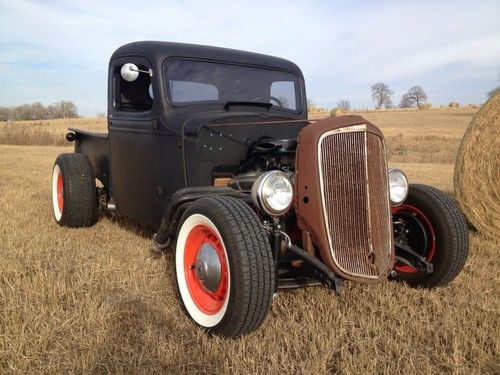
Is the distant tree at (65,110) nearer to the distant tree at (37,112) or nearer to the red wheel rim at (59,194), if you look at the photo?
the distant tree at (37,112)

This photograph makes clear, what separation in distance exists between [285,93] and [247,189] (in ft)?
5.22

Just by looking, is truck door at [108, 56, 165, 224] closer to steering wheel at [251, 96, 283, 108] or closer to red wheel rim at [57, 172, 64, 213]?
steering wheel at [251, 96, 283, 108]

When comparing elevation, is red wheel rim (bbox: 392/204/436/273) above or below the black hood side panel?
below

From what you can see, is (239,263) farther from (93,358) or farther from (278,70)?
(278,70)

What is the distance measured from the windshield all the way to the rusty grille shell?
156 centimetres

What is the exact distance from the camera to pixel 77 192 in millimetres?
5113

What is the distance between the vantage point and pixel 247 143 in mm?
3783

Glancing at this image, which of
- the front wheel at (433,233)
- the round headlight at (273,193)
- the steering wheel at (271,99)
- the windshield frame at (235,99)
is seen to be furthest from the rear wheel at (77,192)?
the front wheel at (433,233)

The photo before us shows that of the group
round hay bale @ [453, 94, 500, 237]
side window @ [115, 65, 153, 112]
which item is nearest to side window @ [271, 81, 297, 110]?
side window @ [115, 65, 153, 112]

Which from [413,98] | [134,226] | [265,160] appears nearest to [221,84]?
[265,160]

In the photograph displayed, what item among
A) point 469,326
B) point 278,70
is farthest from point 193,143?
point 469,326

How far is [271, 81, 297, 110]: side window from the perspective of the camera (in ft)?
15.1

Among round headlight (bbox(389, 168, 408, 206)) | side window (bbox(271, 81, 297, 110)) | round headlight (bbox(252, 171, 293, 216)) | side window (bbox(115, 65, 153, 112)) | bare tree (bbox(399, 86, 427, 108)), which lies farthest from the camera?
bare tree (bbox(399, 86, 427, 108))

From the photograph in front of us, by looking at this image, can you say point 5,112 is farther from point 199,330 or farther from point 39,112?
point 199,330
